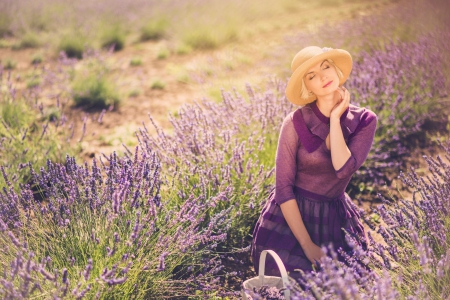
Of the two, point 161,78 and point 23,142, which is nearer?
point 23,142

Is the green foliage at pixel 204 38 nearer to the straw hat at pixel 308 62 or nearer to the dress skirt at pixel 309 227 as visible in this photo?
the straw hat at pixel 308 62

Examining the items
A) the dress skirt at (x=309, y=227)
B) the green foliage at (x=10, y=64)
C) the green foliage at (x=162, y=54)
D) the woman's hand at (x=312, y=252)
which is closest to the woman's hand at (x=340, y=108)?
the dress skirt at (x=309, y=227)

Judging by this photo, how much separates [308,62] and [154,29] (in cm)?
710

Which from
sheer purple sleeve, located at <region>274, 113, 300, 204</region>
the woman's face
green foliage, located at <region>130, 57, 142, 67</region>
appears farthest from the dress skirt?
green foliage, located at <region>130, 57, 142, 67</region>

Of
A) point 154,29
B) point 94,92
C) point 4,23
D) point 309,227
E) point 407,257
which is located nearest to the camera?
point 407,257

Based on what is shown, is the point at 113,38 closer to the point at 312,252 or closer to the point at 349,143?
the point at 349,143

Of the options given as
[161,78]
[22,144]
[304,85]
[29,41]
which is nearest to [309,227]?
[304,85]

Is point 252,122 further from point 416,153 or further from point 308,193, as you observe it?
point 416,153

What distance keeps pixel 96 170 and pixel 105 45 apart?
616 cm

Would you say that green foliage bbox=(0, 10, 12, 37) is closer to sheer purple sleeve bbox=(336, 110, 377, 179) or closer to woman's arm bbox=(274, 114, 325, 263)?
woman's arm bbox=(274, 114, 325, 263)

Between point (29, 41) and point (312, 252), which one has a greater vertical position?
point (29, 41)

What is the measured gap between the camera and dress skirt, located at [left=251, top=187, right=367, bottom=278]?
2.00m

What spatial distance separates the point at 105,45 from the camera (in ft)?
24.2

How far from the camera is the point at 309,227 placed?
2.03m
